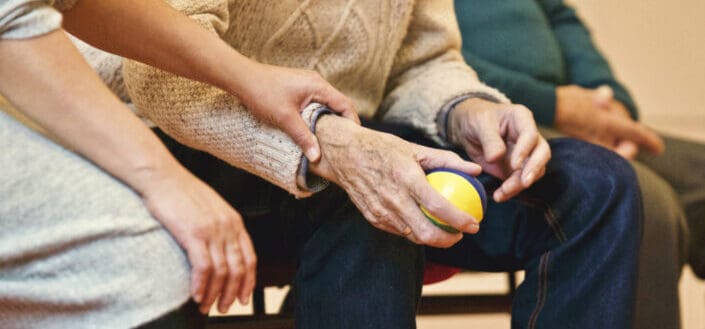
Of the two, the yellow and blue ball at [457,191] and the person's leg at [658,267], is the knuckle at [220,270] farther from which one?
the person's leg at [658,267]

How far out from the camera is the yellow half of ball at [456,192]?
784 millimetres

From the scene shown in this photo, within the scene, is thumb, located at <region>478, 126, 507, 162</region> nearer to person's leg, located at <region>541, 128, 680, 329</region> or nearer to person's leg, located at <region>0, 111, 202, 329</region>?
person's leg, located at <region>541, 128, 680, 329</region>

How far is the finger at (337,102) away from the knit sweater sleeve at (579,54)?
1.05m

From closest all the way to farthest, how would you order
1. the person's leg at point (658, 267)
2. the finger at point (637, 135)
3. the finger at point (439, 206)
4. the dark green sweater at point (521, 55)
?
the finger at point (439, 206), the person's leg at point (658, 267), the dark green sweater at point (521, 55), the finger at point (637, 135)

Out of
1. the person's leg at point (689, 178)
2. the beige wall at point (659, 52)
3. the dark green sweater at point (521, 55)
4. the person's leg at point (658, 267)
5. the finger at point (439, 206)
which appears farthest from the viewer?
the beige wall at point (659, 52)

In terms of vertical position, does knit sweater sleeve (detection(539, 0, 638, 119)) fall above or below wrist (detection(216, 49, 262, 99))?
below

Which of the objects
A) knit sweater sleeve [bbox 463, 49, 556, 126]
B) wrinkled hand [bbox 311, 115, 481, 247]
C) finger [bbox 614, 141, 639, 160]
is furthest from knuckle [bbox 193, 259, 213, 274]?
finger [bbox 614, 141, 639, 160]

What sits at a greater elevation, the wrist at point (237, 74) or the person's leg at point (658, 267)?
the wrist at point (237, 74)

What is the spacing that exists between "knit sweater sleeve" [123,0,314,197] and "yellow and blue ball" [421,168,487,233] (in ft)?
0.52

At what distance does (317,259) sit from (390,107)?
35cm

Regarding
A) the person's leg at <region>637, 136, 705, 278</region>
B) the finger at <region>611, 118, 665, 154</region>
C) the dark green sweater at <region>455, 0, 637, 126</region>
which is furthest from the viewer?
the finger at <region>611, 118, 665, 154</region>

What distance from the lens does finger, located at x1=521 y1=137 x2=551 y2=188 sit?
2.95 feet

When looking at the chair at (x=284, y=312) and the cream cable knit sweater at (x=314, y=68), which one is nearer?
the cream cable knit sweater at (x=314, y=68)

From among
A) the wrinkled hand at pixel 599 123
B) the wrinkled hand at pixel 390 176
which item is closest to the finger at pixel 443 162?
the wrinkled hand at pixel 390 176
